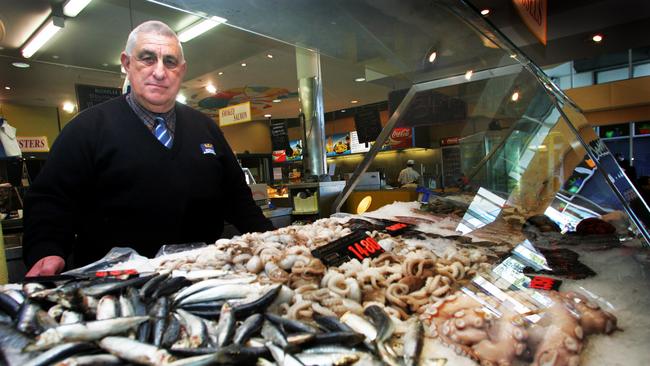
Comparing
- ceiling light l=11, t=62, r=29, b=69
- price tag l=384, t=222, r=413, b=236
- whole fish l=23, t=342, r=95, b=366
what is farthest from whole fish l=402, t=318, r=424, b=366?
ceiling light l=11, t=62, r=29, b=69

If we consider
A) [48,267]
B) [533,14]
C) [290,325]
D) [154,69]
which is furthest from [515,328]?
[533,14]

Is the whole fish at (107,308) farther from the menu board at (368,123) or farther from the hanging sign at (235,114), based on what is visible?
the hanging sign at (235,114)

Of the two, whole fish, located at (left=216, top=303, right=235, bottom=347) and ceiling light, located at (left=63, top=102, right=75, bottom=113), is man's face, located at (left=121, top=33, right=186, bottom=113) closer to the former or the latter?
whole fish, located at (left=216, top=303, right=235, bottom=347)

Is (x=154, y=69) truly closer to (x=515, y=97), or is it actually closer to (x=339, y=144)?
(x=515, y=97)

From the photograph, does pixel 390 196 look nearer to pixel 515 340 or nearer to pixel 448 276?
pixel 448 276

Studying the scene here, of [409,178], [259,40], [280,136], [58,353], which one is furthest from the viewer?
[280,136]

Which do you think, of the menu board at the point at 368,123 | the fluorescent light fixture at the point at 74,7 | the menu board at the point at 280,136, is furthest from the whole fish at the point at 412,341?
the menu board at the point at 280,136

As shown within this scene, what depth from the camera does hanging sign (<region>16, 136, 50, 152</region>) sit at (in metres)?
6.27

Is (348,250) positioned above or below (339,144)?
below

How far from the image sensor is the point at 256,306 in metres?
0.73

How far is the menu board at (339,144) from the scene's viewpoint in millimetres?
13855

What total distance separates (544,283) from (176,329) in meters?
0.84

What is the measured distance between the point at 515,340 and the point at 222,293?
59 cm

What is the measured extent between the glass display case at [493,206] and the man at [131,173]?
0.60 m
